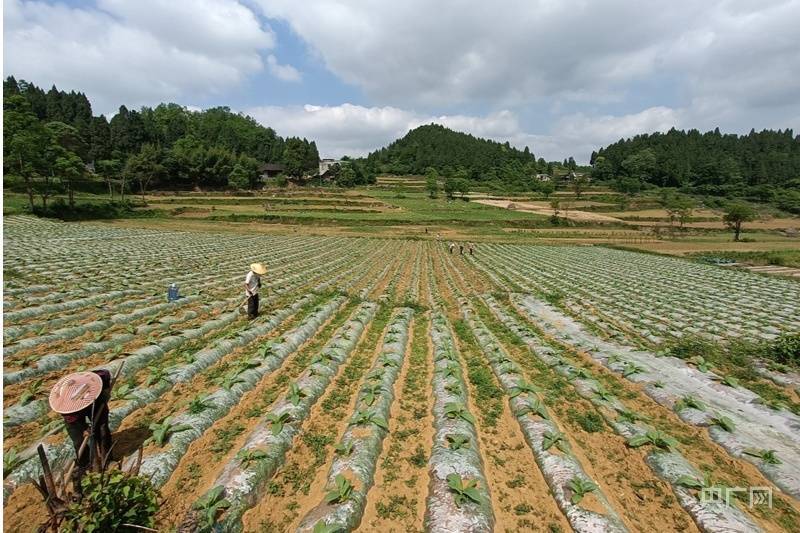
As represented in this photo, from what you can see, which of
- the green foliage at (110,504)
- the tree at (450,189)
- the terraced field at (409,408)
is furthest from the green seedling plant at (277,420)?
the tree at (450,189)

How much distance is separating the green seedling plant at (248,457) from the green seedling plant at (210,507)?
25.0 inches

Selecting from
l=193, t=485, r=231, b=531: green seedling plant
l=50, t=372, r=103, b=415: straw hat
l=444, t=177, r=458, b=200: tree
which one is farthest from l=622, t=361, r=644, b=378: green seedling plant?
l=444, t=177, r=458, b=200: tree

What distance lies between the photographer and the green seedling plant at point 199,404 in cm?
731

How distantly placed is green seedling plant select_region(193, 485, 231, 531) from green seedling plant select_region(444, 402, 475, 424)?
3.97 meters

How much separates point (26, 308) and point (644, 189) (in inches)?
5736

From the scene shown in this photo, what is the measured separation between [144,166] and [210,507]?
9053 cm

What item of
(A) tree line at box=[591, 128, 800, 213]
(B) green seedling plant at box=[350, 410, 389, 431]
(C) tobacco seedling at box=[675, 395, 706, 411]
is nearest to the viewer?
(B) green seedling plant at box=[350, 410, 389, 431]

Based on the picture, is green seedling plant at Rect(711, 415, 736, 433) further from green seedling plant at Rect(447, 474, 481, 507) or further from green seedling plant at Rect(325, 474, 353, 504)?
green seedling plant at Rect(325, 474, 353, 504)

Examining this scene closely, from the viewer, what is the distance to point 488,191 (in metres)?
121

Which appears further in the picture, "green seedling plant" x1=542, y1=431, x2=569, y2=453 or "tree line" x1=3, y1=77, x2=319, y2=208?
"tree line" x1=3, y1=77, x2=319, y2=208

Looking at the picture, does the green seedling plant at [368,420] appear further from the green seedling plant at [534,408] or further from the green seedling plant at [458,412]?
the green seedling plant at [534,408]

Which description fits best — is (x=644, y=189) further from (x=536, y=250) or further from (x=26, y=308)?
(x=26, y=308)

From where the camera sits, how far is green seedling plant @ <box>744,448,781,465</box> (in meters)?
6.38

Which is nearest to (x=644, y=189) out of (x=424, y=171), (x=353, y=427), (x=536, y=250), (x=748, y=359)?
(x=424, y=171)
